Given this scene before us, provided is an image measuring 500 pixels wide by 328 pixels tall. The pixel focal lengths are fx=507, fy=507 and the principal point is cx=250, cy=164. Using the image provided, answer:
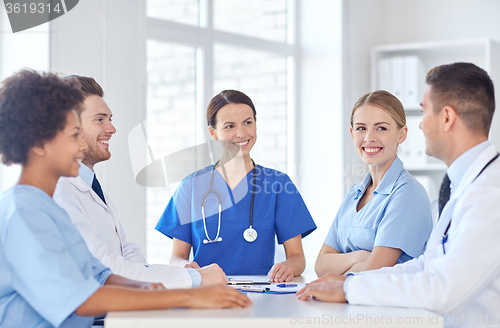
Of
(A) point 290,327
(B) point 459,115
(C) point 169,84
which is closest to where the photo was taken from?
(A) point 290,327

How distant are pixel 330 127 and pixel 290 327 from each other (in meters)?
2.83

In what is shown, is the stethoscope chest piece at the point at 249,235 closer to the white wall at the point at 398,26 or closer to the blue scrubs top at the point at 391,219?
the blue scrubs top at the point at 391,219

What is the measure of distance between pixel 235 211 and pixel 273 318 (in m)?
1.11

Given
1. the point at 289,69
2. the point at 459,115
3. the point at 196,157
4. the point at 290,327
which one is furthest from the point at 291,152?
the point at 290,327

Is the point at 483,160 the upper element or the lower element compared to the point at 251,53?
lower

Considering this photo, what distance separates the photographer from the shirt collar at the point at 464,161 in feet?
4.10

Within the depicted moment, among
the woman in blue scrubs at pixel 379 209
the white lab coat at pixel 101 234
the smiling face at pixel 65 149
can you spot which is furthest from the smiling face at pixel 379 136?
the smiling face at pixel 65 149

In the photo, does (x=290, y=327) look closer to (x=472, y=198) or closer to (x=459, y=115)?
(x=472, y=198)

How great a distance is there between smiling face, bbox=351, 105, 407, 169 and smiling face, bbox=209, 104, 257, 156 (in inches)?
19.7

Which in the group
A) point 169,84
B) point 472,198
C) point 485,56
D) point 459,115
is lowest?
point 472,198

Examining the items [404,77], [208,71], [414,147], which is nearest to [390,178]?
[208,71]

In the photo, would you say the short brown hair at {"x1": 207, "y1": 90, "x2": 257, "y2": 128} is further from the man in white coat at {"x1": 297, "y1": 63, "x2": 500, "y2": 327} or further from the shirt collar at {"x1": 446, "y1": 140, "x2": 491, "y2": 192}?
the shirt collar at {"x1": 446, "y1": 140, "x2": 491, "y2": 192}

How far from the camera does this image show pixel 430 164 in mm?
3518

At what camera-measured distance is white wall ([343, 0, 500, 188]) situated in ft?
12.0
